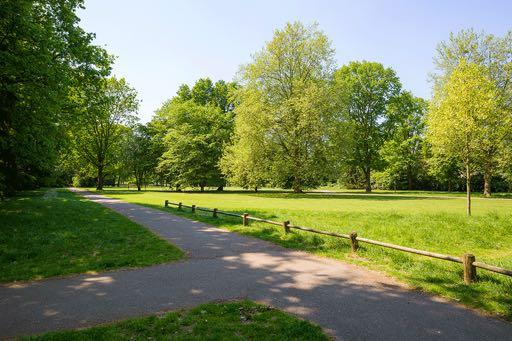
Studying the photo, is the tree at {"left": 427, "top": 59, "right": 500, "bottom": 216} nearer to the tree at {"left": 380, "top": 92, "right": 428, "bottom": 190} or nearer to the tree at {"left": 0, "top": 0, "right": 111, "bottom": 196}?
the tree at {"left": 0, "top": 0, "right": 111, "bottom": 196}

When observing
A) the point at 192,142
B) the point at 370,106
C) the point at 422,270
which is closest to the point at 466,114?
the point at 422,270

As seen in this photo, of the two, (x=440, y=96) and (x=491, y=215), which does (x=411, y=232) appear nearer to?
(x=491, y=215)

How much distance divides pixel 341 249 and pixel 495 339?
6495 millimetres

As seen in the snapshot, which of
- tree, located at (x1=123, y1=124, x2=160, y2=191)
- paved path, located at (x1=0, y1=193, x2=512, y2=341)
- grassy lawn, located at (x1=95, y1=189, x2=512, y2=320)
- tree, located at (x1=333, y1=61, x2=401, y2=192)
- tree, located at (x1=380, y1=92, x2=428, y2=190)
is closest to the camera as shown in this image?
paved path, located at (x1=0, y1=193, x2=512, y2=341)

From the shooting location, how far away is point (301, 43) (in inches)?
1652

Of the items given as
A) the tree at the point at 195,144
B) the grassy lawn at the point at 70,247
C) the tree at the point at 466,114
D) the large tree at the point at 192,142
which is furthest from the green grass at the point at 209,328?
the tree at the point at 195,144

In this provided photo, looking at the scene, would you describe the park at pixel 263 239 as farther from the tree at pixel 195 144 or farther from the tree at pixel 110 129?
the tree at pixel 110 129

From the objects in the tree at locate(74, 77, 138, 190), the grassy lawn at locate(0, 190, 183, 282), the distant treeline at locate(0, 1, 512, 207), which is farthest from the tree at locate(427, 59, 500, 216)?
the tree at locate(74, 77, 138, 190)

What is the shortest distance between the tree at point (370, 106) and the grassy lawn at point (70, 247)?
151 ft

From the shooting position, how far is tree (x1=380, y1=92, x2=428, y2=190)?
188ft

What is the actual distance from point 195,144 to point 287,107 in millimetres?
21532

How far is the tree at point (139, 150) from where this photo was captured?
6612cm

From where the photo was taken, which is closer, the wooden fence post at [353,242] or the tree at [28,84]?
the wooden fence post at [353,242]

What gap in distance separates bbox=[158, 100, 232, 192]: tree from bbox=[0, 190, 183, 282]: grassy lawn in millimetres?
38147
